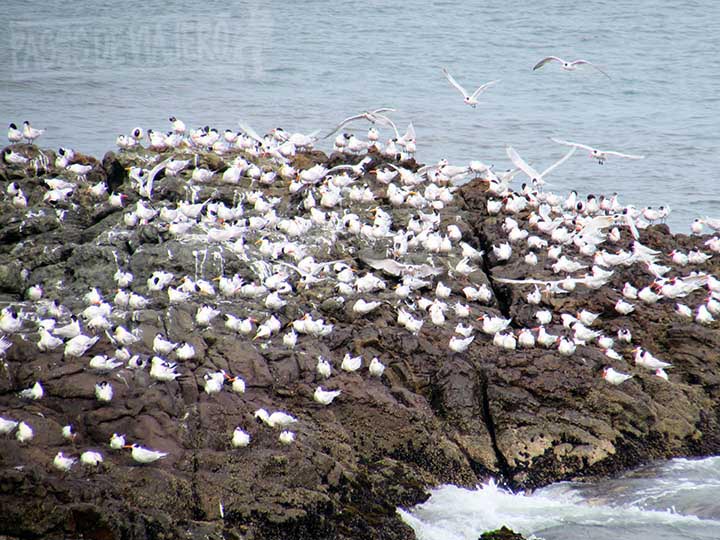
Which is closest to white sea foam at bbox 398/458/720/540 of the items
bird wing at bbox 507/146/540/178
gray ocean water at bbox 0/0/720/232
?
bird wing at bbox 507/146/540/178

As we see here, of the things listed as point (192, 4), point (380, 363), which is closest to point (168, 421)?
point (380, 363)

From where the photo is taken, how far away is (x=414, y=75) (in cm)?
4297

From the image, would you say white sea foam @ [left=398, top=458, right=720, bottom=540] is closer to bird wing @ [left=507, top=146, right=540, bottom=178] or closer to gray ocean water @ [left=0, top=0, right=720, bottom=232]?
bird wing @ [left=507, top=146, right=540, bottom=178]

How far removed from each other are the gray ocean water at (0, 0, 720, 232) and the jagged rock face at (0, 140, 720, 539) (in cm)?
1167

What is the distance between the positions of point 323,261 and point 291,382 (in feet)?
11.4

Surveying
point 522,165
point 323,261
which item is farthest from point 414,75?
point 323,261

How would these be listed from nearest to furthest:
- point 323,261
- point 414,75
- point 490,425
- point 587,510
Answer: point 587,510, point 490,425, point 323,261, point 414,75

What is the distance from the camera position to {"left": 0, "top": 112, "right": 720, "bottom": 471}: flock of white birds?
1220cm

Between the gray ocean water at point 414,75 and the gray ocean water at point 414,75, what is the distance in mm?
108

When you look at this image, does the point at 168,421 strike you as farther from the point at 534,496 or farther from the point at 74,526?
the point at 534,496

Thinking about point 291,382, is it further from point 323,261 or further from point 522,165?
point 522,165

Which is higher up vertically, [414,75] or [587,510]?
[414,75]

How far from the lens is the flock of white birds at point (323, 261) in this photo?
12195 millimetres

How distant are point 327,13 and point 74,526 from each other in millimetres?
47817
